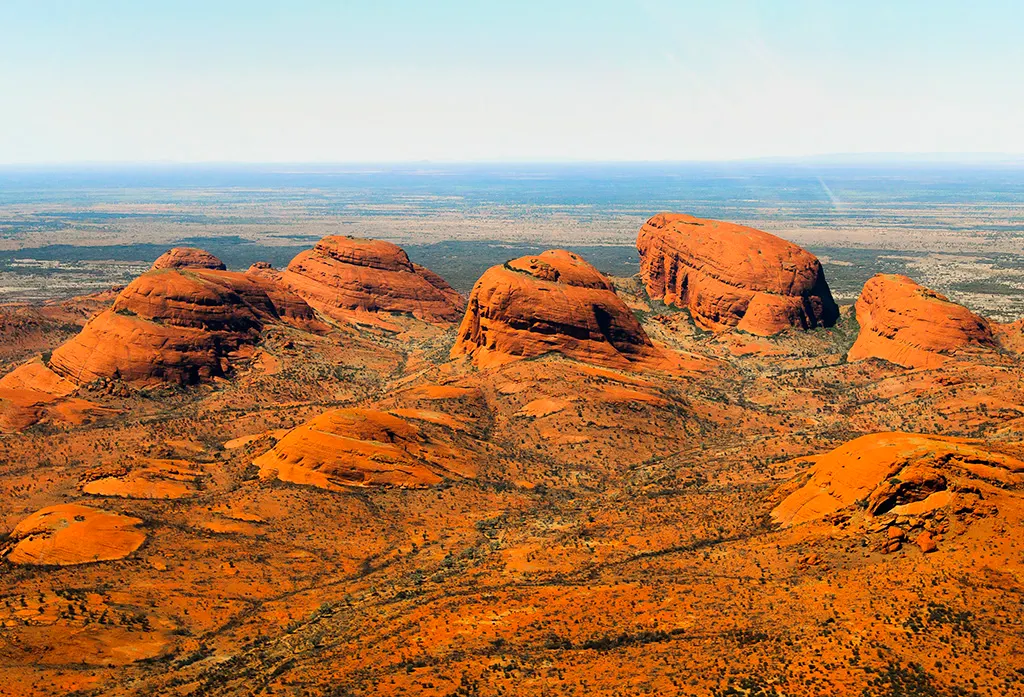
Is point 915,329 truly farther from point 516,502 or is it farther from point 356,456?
point 356,456

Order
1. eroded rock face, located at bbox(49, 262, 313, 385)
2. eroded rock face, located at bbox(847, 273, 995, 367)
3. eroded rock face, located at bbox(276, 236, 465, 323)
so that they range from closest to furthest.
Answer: eroded rock face, located at bbox(49, 262, 313, 385)
eroded rock face, located at bbox(847, 273, 995, 367)
eroded rock face, located at bbox(276, 236, 465, 323)

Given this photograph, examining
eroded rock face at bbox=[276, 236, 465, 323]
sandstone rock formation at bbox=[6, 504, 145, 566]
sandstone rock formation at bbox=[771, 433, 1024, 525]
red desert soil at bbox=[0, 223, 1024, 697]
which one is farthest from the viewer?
eroded rock face at bbox=[276, 236, 465, 323]

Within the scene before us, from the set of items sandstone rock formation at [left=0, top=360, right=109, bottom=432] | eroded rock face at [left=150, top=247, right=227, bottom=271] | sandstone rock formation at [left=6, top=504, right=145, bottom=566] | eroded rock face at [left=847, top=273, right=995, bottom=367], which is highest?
eroded rock face at [left=150, top=247, right=227, bottom=271]

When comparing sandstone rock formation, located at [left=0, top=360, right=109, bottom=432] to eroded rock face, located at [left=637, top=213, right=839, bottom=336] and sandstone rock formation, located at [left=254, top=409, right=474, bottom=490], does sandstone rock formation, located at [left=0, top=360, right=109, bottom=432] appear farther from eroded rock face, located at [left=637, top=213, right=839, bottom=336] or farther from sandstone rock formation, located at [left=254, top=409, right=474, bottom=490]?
eroded rock face, located at [left=637, top=213, right=839, bottom=336]

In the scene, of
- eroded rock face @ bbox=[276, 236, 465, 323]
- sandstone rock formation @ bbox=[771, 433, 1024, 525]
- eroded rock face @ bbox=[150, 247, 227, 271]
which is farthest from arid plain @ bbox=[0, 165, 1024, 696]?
eroded rock face @ bbox=[150, 247, 227, 271]

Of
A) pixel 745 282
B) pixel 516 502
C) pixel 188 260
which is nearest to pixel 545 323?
pixel 516 502

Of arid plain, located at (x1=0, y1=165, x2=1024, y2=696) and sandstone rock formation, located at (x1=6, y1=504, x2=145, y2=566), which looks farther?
sandstone rock formation, located at (x1=6, y1=504, x2=145, y2=566)

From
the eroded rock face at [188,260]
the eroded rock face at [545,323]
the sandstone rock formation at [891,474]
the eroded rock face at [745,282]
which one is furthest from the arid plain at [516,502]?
the eroded rock face at [188,260]
